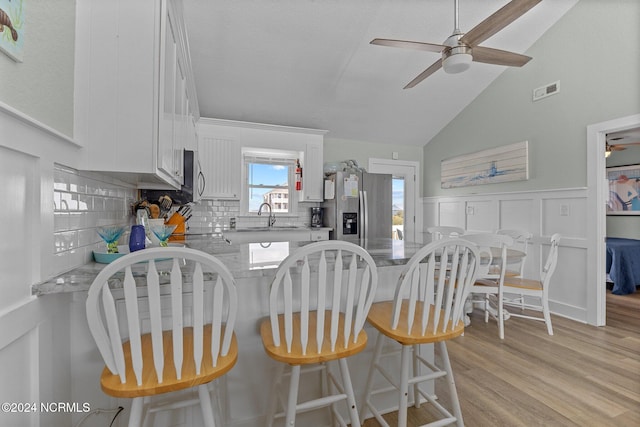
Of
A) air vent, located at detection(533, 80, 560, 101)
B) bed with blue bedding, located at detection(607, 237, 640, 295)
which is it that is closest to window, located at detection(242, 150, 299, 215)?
air vent, located at detection(533, 80, 560, 101)

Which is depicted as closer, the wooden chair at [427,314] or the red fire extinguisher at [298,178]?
the wooden chair at [427,314]

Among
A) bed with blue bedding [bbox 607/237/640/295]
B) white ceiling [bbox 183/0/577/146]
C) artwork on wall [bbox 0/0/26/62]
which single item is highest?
white ceiling [bbox 183/0/577/146]

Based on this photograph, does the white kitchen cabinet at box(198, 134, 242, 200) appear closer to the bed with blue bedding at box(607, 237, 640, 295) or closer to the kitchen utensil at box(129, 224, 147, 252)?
the kitchen utensil at box(129, 224, 147, 252)

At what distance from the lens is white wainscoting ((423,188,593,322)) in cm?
318

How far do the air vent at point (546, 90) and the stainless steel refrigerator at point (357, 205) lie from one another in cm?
199

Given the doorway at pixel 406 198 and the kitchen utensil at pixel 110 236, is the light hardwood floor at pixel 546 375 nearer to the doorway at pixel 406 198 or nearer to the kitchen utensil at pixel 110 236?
the kitchen utensil at pixel 110 236

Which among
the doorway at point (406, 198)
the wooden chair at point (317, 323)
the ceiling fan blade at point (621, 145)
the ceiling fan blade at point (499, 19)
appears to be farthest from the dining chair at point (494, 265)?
the ceiling fan blade at point (621, 145)

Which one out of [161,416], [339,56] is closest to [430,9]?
[339,56]

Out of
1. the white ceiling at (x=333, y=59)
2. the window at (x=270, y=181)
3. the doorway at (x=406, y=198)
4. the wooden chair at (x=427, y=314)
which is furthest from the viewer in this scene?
the doorway at (x=406, y=198)

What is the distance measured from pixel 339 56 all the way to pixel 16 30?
3093mm

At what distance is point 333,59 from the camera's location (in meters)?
3.51

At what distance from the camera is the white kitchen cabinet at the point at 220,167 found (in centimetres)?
399

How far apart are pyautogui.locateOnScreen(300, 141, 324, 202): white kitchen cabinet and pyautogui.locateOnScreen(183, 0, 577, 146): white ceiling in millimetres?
370

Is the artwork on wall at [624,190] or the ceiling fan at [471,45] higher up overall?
the ceiling fan at [471,45]
